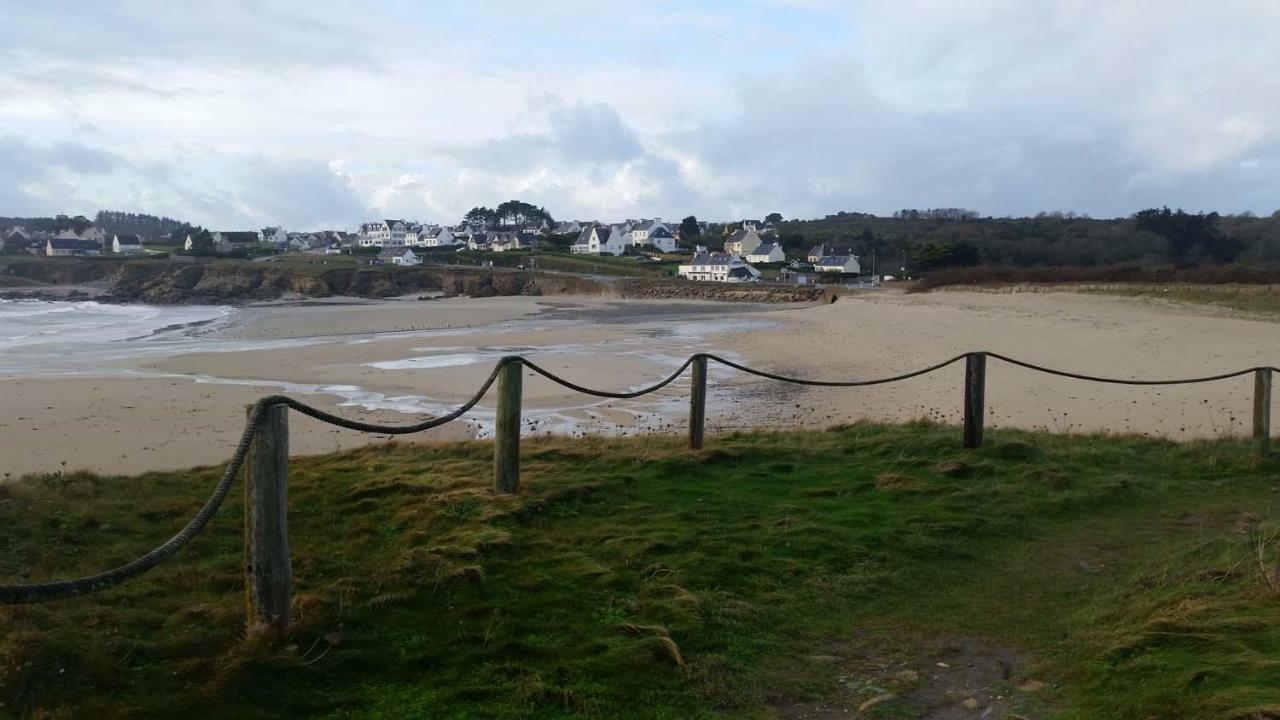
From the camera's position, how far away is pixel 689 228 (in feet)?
451

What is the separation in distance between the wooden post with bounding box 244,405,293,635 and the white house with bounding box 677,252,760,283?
3234 inches

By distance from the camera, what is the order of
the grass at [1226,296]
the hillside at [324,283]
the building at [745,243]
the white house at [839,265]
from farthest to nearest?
the building at [745,243] → the white house at [839,265] → the hillside at [324,283] → the grass at [1226,296]

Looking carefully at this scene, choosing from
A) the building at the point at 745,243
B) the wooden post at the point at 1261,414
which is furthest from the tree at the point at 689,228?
the wooden post at the point at 1261,414

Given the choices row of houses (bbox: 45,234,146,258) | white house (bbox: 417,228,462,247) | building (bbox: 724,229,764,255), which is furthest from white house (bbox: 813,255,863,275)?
A: row of houses (bbox: 45,234,146,258)

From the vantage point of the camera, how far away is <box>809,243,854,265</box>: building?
98938 mm

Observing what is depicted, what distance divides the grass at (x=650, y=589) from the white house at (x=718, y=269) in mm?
78942

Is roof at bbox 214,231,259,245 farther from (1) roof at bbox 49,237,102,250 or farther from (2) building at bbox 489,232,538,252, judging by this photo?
(2) building at bbox 489,232,538,252

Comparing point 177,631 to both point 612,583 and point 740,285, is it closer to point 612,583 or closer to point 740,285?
point 612,583

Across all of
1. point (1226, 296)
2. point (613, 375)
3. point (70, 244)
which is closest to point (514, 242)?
point (70, 244)

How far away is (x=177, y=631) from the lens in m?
4.32

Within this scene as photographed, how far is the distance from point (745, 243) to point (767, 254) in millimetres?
8065

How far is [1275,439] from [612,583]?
28.0 feet

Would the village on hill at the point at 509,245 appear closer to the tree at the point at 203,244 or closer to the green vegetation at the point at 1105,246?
the tree at the point at 203,244

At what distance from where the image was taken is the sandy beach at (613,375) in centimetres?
1403
